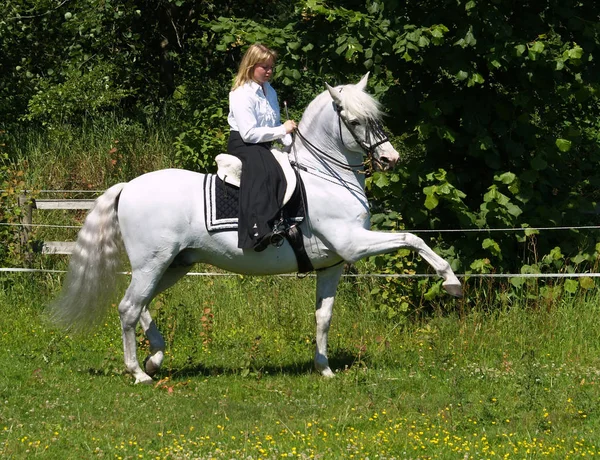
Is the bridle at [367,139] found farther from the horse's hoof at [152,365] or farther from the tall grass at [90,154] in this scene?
the tall grass at [90,154]

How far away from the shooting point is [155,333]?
8.96 meters

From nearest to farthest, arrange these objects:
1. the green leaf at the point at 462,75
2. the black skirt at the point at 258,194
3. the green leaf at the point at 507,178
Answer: the black skirt at the point at 258,194 → the green leaf at the point at 462,75 → the green leaf at the point at 507,178

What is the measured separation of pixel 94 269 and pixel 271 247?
5.40 ft

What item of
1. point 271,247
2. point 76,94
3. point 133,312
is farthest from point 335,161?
point 76,94

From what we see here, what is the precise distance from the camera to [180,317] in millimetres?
10766

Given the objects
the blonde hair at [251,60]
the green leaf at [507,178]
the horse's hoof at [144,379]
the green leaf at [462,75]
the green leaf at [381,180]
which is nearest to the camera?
the blonde hair at [251,60]

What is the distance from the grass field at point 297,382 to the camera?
6.58 meters

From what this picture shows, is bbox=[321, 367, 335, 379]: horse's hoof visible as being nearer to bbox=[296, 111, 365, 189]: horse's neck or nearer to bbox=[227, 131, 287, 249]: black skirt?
bbox=[227, 131, 287, 249]: black skirt

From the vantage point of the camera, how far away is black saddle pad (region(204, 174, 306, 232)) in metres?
8.45

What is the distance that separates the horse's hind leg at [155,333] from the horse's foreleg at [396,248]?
1.61 m

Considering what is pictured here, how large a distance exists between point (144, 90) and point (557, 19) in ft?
35.5

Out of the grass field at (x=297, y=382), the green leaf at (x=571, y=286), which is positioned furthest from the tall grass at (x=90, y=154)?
the green leaf at (x=571, y=286)

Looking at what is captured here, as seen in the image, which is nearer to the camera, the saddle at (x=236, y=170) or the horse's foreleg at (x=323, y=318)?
the saddle at (x=236, y=170)

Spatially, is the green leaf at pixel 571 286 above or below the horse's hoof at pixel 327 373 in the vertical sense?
above
